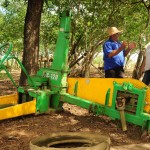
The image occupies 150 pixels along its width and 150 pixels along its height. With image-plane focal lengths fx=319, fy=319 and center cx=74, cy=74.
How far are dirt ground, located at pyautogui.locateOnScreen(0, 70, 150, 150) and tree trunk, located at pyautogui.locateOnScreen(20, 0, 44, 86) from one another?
2375mm

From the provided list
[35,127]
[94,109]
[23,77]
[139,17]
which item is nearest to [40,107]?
[35,127]

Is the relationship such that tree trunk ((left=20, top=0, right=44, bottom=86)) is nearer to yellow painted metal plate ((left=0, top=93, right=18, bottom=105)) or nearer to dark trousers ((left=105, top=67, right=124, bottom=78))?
yellow painted metal plate ((left=0, top=93, right=18, bottom=105))

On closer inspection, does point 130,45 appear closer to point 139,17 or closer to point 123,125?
point 123,125

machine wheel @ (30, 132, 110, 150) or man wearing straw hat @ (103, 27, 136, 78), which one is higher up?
man wearing straw hat @ (103, 27, 136, 78)

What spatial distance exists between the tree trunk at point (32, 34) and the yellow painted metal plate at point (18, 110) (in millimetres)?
2694

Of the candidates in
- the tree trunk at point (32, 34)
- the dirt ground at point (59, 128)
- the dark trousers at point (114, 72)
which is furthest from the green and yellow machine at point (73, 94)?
the tree trunk at point (32, 34)

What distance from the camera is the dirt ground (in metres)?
4.97

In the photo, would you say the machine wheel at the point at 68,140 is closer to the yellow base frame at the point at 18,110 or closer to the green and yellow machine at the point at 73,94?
the green and yellow machine at the point at 73,94

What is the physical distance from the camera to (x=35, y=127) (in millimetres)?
5672

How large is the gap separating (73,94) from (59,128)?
1042 mm

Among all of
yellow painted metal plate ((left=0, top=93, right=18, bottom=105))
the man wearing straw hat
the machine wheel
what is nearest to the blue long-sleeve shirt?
the man wearing straw hat

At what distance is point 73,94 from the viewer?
6.49m

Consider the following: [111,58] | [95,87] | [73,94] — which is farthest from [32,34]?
[95,87]

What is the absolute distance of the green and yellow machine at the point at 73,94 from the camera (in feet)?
17.1
